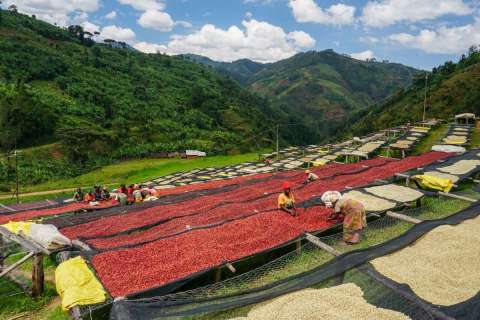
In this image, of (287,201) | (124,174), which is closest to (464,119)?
(287,201)

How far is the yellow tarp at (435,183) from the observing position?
13.5m

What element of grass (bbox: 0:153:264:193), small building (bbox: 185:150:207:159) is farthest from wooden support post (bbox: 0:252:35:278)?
small building (bbox: 185:150:207:159)

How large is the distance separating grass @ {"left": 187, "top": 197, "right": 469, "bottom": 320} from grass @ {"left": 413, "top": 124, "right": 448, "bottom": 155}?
56.5 ft

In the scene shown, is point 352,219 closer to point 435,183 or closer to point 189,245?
point 189,245

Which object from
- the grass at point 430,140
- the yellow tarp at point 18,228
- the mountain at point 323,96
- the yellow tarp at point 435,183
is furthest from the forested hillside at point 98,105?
the mountain at point 323,96

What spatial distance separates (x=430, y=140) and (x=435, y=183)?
19.8m

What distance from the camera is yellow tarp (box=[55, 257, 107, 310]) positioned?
6031 millimetres

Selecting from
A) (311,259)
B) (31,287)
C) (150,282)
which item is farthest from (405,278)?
(31,287)

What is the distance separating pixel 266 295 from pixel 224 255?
1961mm

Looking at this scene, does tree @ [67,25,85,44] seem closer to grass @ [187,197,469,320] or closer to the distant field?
the distant field

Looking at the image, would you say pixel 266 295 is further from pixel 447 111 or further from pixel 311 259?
pixel 447 111

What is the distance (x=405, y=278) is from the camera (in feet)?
22.4

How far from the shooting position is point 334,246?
30.1 ft

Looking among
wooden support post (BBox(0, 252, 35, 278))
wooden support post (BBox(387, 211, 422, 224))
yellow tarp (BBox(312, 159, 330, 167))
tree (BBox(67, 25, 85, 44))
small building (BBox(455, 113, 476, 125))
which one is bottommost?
yellow tarp (BBox(312, 159, 330, 167))
